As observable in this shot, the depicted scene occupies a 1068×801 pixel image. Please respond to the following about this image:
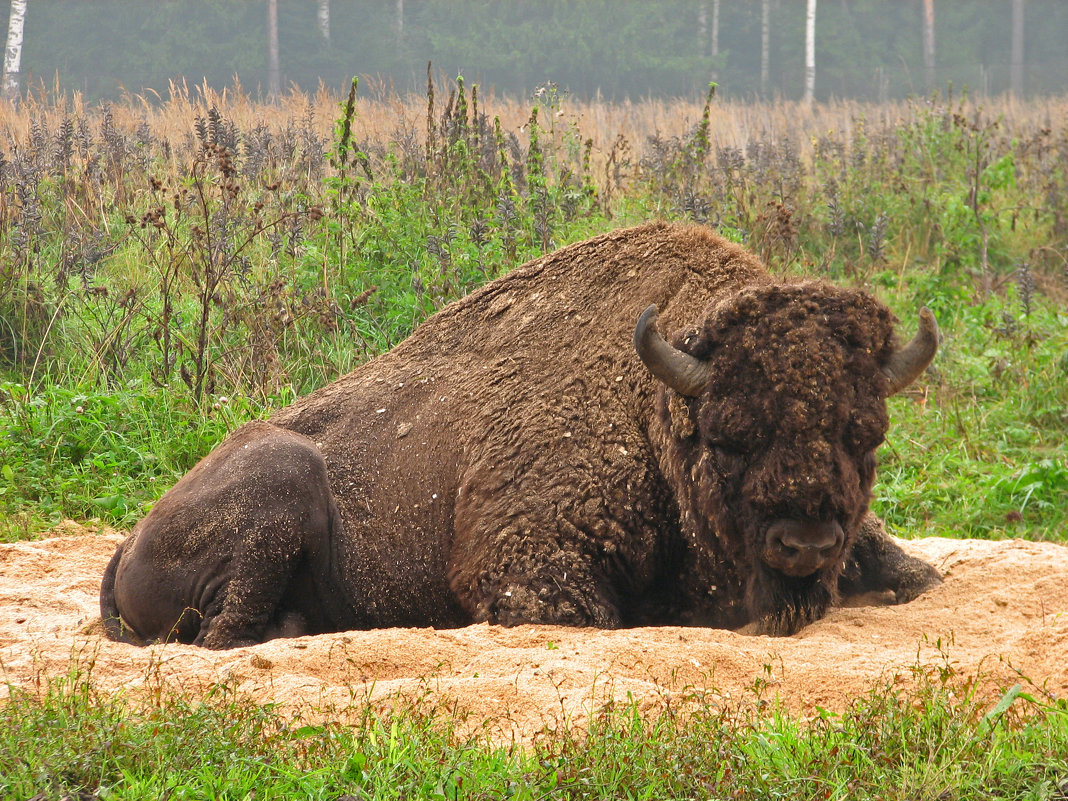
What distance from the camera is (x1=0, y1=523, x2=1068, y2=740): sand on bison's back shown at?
3127 mm

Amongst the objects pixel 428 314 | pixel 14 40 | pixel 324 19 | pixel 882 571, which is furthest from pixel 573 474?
pixel 324 19

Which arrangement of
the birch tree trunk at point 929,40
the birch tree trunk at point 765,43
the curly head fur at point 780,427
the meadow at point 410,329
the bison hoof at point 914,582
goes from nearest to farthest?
the meadow at point 410,329, the curly head fur at point 780,427, the bison hoof at point 914,582, the birch tree trunk at point 929,40, the birch tree trunk at point 765,43

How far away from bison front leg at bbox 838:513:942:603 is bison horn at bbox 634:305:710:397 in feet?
4.16

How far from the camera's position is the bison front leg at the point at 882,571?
473 centimetres

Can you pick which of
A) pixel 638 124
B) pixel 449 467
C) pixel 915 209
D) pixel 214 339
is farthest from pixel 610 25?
pixel 449 467

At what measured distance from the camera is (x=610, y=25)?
153 ft

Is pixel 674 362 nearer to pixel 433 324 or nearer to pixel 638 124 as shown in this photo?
pixel 433 324

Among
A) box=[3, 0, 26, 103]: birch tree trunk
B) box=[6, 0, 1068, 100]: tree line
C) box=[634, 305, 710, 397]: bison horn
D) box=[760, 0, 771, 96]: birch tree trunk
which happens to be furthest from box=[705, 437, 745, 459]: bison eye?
box=[760, 0, 771, 96]: birch tree trunk

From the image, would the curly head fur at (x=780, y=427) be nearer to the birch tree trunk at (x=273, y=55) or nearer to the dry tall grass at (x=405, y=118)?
the dry tall grass at (x=405, y=118)

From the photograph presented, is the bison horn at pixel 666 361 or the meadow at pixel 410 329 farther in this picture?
the bison horn at pixel 666 361

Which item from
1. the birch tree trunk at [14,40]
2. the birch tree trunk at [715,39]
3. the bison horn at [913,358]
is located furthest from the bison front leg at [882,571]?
the birch tree trunk at [715,39]

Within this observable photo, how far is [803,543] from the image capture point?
3805 mm

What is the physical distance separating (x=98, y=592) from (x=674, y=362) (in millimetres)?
3211

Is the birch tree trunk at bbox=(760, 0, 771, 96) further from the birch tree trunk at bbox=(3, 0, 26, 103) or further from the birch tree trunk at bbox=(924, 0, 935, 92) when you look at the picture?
the birch tree trunk at bbox=(3, 0, 26, 103)
